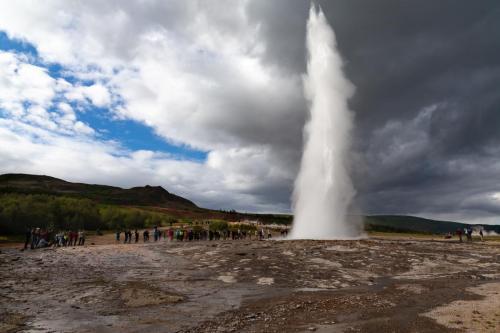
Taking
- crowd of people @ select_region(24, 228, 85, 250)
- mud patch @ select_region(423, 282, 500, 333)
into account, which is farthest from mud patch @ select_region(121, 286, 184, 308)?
crowd of people @ select_region(24, 228, 85, 250)

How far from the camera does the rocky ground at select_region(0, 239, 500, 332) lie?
31.4 ft

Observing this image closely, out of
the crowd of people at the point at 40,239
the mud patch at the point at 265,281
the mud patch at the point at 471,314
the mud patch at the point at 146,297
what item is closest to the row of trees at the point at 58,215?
the crowd of people at the point at 40,239

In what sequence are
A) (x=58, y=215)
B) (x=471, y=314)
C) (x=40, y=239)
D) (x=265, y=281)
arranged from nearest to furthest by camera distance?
(x=471, y=314) → (x=265, y=281) → (x=40, y=239) → (x=58, y=215)

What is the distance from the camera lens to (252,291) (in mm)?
14383

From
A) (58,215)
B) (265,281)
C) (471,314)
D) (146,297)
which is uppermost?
(58,215)

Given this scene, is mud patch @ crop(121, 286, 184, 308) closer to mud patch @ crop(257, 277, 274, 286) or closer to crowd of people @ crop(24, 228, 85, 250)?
mud patch @ crop(257, 277, 274, 286)

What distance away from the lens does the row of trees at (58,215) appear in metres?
47.4

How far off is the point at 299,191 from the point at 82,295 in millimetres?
28769

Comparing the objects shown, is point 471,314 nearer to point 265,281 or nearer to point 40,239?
point 265,281

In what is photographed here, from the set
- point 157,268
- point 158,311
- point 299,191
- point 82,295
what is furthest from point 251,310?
point 299,191

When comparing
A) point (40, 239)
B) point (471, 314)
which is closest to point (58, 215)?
point (40, 239)

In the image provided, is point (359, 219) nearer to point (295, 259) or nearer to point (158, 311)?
point (295, 259)

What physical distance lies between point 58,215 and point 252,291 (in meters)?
52.8

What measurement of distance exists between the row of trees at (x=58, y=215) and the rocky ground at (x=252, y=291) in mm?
27049
